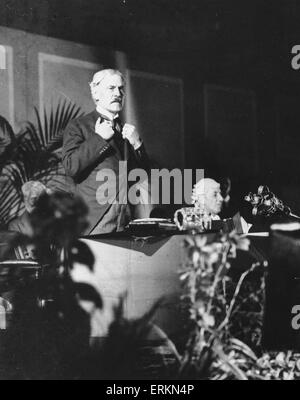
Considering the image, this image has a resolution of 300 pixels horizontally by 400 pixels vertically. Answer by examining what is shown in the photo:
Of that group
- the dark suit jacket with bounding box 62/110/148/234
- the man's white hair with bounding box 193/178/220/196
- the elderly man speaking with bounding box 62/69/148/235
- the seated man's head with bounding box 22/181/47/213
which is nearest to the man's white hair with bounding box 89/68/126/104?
the elderly man speaking with bounding box 62/69/148/235

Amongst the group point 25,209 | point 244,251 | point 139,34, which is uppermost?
point 139,34

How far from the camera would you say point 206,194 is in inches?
163

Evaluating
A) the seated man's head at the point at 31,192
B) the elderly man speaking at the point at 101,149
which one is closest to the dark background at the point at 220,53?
the elderly man speaking at the point at 101,149

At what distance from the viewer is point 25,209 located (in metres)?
3.90

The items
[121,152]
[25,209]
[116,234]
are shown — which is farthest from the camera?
[121,152]

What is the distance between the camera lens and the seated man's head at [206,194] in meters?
4.13

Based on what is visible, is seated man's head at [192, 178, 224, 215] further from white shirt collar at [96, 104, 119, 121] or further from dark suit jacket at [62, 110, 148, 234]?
white shirt collar at [96, 104, 119, 121]

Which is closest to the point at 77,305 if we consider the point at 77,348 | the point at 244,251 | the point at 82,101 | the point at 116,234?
the point at 77,348

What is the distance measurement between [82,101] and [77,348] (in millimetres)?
1625

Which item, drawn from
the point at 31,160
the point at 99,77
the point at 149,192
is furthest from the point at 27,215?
the point at 99,77

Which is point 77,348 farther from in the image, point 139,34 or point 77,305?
point 139,34

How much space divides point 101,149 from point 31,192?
54 centimetres

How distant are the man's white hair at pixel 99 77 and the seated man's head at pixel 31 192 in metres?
0.70

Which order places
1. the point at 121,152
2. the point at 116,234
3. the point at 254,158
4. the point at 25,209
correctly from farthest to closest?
the point at 254,158
the point at 121,152
the point at 25,209
the point at 116,234
